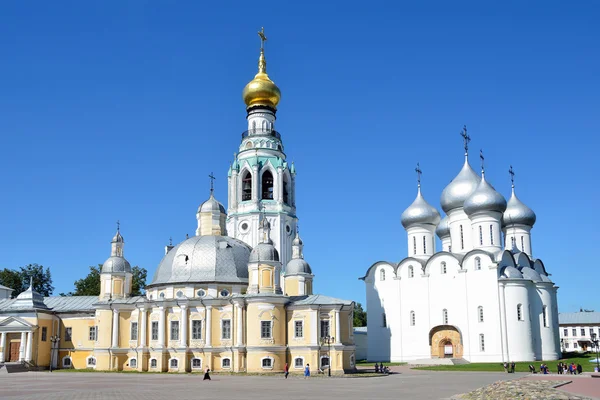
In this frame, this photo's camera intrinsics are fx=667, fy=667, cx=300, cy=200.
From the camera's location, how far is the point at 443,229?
190 ft

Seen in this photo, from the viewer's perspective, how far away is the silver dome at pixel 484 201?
51.2 m

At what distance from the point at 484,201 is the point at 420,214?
666 centimetres

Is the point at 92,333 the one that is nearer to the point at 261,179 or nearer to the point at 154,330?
the point at 154,330

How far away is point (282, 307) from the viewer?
142ft

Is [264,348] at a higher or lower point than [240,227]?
lower

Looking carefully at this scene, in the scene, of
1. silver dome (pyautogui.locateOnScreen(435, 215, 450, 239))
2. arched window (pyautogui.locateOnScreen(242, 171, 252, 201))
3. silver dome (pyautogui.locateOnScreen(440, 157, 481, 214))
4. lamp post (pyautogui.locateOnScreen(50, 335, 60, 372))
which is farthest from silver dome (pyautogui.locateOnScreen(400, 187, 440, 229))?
lamp post (pyautogui.locateOnScreen(50, 335, 60, 372))

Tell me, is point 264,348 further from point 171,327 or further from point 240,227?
point 240,227

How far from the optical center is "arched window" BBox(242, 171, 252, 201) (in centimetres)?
6134

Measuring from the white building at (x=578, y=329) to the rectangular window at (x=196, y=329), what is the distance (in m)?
52.7

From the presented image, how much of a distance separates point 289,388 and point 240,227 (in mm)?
32456

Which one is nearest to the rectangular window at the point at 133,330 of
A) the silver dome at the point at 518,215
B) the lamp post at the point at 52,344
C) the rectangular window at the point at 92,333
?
the rectangular window at the point at 92,333

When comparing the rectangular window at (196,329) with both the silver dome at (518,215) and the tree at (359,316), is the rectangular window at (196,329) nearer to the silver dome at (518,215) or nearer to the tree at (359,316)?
the silver dome at (518,215)

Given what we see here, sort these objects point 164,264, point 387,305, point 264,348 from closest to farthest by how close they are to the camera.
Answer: point 264,348
point 164,264
point 387,305

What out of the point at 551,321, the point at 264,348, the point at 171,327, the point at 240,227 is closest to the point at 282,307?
the point at 264,348
